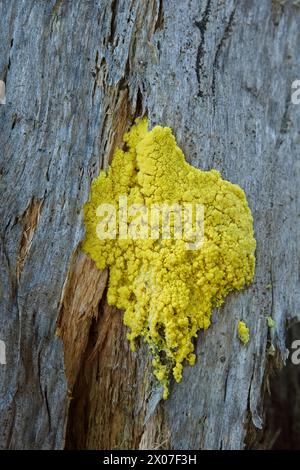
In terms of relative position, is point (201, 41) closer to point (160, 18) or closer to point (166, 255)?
point (160, 18)

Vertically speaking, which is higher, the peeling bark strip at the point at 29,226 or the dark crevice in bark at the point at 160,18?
the dark crevice in bark at the point at 160,18

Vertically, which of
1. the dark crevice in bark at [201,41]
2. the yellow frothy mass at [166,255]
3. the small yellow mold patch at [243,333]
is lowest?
the small yellow mold patch at [243,333]

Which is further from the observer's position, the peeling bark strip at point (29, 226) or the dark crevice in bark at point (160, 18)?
the dark crevice in bark at point (160, 18)

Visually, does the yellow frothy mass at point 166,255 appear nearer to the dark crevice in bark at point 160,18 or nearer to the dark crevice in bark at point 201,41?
the dark crevice in bark at point 201,41

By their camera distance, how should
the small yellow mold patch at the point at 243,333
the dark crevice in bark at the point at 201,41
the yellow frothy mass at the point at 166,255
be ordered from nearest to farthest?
the yellow frothy mass at the point at 166,255 < the small yellow mold patch at the point at 243,333 < the dark crevice in bark at the point at 201,41

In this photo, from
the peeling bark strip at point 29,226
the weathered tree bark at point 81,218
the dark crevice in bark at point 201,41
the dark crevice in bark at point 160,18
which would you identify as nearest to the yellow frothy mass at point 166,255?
the weathered tree bark at point 81,218

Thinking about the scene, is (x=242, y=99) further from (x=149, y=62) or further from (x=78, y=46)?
(x=78, y=46)

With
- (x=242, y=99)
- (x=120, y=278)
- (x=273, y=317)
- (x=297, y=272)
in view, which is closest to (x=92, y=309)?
(x=120, y=278)
